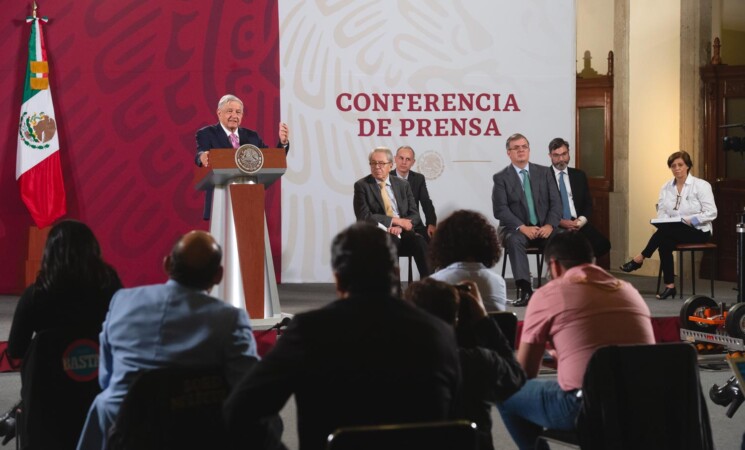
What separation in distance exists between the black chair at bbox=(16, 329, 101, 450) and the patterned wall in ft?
17.6

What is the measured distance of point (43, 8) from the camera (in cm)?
809

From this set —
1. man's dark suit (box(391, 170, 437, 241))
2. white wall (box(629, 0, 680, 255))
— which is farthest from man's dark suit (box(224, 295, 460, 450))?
white wall (box(629, 0, 680, 255))

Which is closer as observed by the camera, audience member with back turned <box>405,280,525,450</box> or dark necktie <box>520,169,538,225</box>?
audience member with back turned <box>405,280,525,450</box>

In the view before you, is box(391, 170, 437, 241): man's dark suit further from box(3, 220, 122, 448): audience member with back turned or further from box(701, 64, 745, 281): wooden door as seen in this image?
box(3, 220, 122, 448): audience member with back turned

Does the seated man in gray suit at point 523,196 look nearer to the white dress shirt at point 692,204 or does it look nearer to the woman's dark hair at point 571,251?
the white dress shirt at point 692,204

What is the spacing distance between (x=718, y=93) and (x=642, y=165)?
0.96m

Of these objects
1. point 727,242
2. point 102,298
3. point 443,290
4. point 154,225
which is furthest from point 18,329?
point 727,242

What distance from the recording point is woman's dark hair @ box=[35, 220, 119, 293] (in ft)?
9.98

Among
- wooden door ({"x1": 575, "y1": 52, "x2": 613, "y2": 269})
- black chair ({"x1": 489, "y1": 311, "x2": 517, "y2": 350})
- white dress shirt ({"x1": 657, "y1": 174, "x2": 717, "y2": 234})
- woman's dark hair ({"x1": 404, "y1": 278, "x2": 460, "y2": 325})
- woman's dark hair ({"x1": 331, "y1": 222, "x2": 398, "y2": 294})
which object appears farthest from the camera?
wooden door ({"x1": 575, "y1": 52, "x2": 613, "y2": 269})

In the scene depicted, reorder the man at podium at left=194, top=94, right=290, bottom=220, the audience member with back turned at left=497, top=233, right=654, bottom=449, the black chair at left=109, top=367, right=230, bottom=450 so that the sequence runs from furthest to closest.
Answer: the man at podium at left=194, top=94, right=290, bottom=220, the audience member with back turned at left=497, top=233, right=654, bottom=449, the black chair at left=109, top=367, right=230, bottom=450

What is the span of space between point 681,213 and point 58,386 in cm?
594

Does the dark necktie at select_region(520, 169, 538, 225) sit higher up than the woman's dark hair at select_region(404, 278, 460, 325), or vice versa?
the dark necktie at select_region(520, 169, 538, 225)

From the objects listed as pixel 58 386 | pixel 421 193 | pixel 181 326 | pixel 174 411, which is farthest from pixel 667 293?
pixel 174 411

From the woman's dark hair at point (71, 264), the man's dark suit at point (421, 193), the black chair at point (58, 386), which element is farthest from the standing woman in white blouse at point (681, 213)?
the black chair at point (58, 386)
